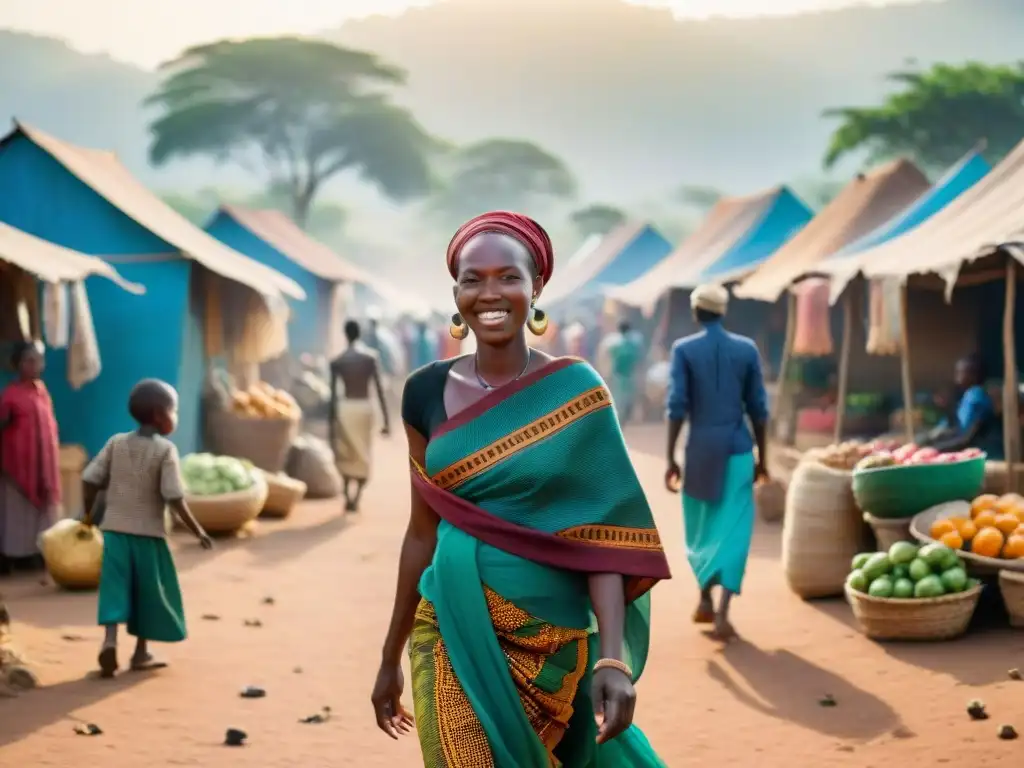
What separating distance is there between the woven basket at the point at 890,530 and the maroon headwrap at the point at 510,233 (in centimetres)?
555

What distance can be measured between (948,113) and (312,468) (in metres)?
31.5

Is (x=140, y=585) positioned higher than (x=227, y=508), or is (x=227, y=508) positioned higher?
(x=140, y=585)

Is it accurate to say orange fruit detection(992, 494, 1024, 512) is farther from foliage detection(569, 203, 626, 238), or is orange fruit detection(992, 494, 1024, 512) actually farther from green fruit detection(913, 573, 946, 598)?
foliage detection(569, 203, 626, 238)

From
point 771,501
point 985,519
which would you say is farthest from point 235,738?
point 771,501

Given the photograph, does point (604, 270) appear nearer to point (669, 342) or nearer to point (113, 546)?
point (669, 342)

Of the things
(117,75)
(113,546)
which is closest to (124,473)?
(113,546)

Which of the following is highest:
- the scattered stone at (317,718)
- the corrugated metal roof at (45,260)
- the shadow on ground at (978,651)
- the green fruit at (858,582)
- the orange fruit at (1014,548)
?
the corrugated metal roof at (45,260)

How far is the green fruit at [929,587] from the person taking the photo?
7.13m

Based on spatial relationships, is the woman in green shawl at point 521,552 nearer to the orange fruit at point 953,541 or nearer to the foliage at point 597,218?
the orange fruit at point 953,541

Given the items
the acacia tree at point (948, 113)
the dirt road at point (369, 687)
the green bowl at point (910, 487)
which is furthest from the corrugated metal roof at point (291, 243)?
the green bowl at point (910, 487)

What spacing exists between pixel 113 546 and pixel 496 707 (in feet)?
14.7

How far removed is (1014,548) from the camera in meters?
7.33

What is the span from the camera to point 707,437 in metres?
7.70

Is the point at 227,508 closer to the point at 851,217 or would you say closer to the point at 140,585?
the point at 140,585
